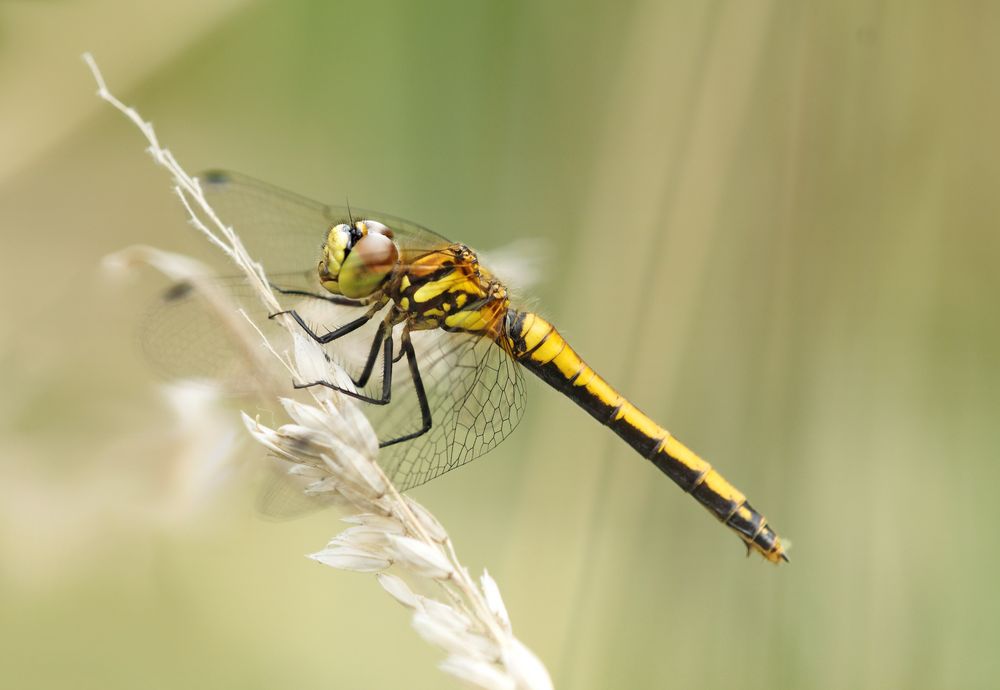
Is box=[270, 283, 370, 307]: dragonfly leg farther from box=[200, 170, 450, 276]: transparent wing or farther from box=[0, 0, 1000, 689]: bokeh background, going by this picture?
box=[0, 0, 1000, 689]: bokeh background

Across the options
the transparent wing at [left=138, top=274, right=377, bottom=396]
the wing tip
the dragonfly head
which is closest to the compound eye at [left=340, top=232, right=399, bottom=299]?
the dragonfly head

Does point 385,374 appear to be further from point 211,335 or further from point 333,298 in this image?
point 211,335

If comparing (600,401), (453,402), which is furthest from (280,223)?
(600,401)

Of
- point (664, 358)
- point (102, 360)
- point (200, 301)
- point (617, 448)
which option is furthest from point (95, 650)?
point (664, 358)

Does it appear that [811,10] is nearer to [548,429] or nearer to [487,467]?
[548,429]

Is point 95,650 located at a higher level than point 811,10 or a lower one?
lower

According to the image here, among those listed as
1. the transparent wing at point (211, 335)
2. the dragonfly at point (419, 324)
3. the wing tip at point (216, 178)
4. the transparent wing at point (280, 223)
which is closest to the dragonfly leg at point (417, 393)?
the dragonfly at point (419, 324)

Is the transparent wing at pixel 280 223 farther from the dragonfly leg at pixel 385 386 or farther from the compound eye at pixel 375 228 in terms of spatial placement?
the dragonfly leg at pixel 385 386
